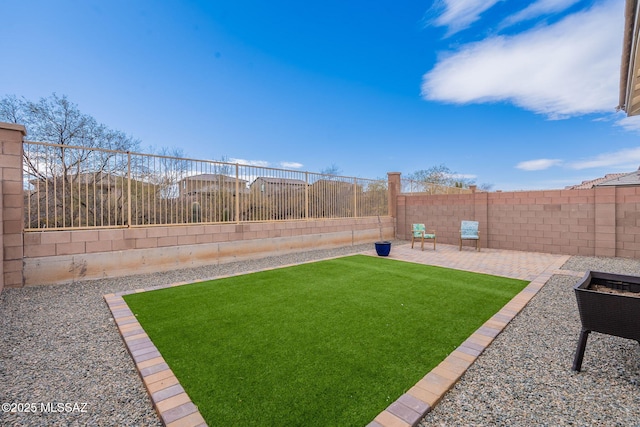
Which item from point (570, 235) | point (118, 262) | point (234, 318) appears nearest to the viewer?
point (234, 318)

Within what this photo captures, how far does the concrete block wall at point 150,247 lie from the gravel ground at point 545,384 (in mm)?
5422

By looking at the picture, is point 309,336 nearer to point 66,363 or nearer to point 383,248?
point 66,363

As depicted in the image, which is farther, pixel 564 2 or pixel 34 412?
pixel 564 2

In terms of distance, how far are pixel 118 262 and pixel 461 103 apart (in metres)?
15.1

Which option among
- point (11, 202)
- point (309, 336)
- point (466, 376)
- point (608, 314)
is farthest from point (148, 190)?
point (608, 314)

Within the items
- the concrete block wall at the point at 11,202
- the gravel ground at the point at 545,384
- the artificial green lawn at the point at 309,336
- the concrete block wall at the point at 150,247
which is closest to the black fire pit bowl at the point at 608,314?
the gravel ground at the point at 545,384

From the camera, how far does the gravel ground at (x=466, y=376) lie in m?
1.67

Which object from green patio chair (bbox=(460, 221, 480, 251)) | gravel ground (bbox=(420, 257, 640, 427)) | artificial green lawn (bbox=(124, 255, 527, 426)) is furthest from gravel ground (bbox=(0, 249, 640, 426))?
green patio chair (bbox=(460, 221, 480, 251))

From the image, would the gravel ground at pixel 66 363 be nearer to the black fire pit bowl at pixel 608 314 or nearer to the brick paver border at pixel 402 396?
the brick paver border at pixel 402 396

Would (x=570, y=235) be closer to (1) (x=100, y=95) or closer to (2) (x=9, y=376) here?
(2) (x=9, y=376)

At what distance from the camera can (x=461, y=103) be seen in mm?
13773

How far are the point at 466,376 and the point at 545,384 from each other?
0.52 m

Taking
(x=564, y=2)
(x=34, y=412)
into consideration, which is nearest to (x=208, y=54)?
(x=564, y=2)

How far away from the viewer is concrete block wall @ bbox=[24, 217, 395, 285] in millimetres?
4449
